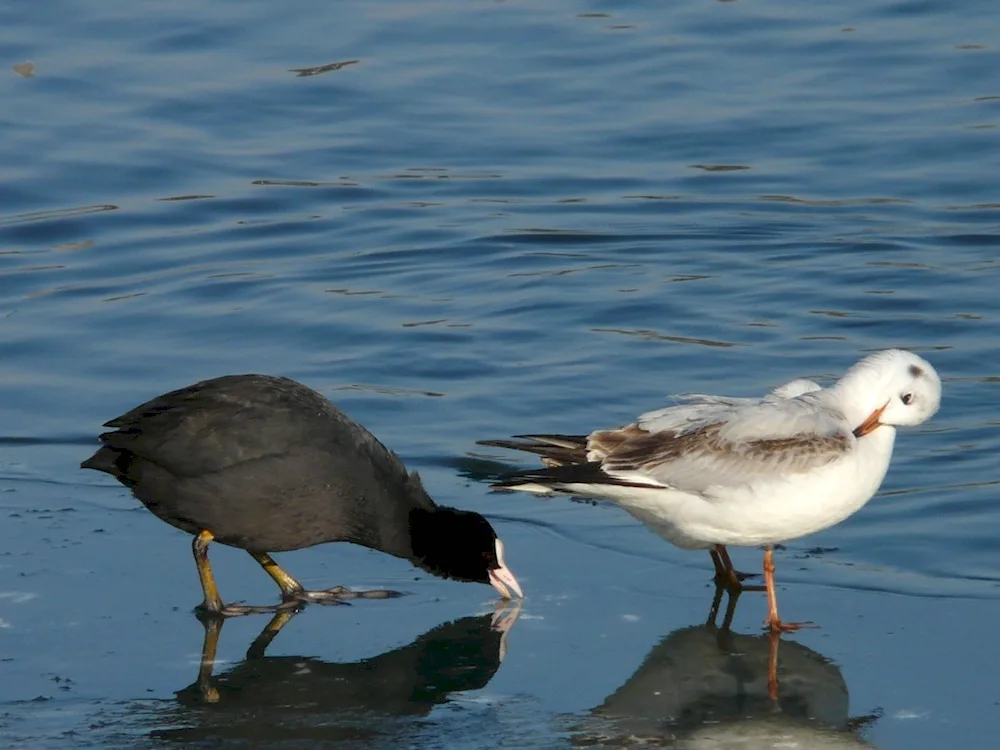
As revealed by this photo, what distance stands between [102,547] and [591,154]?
294 inches

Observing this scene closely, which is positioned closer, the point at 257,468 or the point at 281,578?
the point at 257,468

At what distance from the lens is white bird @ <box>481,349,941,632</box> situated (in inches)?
274

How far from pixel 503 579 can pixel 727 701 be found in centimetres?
127

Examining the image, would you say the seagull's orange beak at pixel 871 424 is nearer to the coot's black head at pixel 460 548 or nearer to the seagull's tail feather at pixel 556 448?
the seagull's tail feather at pixel 556 448

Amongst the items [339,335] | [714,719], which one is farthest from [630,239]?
[714,719]

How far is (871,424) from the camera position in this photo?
23.6 feet

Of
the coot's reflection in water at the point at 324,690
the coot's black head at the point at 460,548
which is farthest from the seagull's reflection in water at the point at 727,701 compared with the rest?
the coot's black head at the point at 460,548

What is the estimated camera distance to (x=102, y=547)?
770cm

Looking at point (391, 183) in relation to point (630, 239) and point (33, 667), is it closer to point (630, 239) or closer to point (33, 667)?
Result: point (630, 239)

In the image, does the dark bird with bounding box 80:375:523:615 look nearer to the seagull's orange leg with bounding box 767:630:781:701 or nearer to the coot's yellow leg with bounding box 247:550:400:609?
the coot's yellow leg with bounding box 247:550:400:609

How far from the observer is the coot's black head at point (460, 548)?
7.16m

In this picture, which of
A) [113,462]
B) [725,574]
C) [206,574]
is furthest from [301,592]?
[725,574]

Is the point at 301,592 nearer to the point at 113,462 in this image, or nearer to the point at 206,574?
the point at 206,574

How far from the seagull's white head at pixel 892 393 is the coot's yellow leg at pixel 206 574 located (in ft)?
9.05
